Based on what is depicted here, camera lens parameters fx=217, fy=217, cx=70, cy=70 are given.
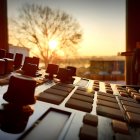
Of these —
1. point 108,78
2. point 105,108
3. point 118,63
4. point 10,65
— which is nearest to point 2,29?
point 10,65

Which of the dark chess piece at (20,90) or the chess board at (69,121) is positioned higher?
the dark chess piece at (20,90)

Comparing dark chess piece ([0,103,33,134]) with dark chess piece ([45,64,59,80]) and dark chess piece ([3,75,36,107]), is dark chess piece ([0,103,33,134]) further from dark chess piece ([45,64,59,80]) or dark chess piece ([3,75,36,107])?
dark chess piece ([45,64,59,80])

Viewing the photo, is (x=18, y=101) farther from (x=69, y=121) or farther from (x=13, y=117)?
(x=69, y=121)

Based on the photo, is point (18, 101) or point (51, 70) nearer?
point (18, 101)

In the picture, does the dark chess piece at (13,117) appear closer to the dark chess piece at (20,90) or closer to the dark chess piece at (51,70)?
the dark chess piece at (20,90)

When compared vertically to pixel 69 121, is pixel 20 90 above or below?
above

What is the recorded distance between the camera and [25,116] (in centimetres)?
A: 96

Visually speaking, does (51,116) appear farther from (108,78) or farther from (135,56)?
(108,78)

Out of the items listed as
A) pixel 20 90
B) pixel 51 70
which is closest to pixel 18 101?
pixel 20 90

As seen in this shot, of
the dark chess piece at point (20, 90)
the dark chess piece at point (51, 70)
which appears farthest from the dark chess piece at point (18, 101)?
the dark chess piece at point (51, 70)

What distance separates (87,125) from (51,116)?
0.66 feet

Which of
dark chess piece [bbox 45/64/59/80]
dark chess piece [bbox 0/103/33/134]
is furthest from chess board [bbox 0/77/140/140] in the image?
dark chess piece [bbox 45/64/59/80]

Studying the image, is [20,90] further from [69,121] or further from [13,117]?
[69,121]

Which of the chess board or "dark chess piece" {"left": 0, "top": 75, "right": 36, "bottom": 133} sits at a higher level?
"dark chess piece" {"left": 0, "top": 75, "right": 36, "bottom": 133}
